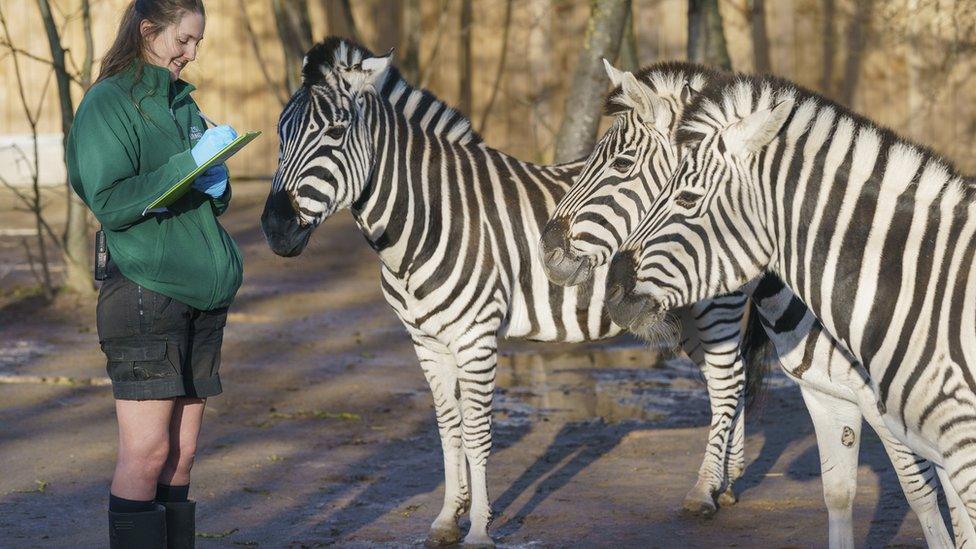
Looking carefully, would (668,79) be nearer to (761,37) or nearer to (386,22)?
(386,22)

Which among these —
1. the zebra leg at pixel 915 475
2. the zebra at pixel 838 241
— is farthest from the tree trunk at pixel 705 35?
the zebra at pixel 838 241

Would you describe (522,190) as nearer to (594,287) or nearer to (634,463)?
(594,287)

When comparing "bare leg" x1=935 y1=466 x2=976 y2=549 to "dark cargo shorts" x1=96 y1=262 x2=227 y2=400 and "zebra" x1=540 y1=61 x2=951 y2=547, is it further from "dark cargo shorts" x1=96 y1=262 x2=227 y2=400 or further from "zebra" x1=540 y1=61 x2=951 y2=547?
"dark cargo shorts" x1=96 y1=262 x2=227 y2=400

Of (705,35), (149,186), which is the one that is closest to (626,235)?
(149,186)

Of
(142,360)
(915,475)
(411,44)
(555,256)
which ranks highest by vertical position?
(411,44)

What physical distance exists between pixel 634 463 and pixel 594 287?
141cm

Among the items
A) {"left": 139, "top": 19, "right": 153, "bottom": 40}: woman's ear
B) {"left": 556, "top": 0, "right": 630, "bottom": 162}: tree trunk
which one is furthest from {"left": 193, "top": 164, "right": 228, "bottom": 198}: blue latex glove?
{"left": 556, "top": 0, "right": 630, "bottom": 162}: tree trunk

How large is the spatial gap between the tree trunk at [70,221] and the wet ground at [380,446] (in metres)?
0.28

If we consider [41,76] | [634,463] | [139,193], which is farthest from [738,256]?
[41,76]

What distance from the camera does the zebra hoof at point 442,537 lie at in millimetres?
5371

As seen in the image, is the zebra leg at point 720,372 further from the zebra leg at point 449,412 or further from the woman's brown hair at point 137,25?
the woman's brown hair at point 137,25

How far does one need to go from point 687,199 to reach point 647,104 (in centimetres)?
116

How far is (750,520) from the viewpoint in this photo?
5.69 meters

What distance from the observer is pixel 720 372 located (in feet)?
19.5
